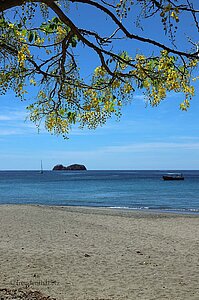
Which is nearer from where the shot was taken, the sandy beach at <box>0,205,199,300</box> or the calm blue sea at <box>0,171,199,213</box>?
the sandy beach at <box>0,205,199,300</box>

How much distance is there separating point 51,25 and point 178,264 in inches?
262

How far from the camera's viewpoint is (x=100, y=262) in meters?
10.5

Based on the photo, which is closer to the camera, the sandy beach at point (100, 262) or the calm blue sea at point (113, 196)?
the sandy beach at point (100, 262)

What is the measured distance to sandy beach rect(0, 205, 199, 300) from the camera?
25.5 feet

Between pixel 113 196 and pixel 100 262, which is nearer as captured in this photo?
pixel 100 262

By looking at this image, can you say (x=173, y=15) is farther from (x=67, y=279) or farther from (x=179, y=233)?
(x=179, y=233)

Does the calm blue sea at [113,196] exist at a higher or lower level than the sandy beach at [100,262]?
lower

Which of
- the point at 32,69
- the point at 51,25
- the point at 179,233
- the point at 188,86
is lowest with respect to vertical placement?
the point at 179,233

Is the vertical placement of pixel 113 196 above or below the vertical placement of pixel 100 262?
below

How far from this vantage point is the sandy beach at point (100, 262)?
7766mm

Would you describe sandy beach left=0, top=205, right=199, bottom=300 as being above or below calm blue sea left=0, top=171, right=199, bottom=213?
above

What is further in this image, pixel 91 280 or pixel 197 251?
pixel 197 251

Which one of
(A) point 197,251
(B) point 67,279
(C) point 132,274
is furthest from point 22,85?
(A) point 197,251

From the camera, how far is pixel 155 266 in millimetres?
9961
